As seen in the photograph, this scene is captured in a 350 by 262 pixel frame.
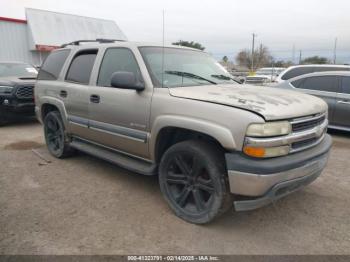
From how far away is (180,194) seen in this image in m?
3.33

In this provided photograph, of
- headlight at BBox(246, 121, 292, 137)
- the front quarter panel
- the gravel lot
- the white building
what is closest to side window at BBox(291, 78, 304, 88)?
the gravel lot

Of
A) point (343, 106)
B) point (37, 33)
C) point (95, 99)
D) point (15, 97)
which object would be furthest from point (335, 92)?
point (37, 33)

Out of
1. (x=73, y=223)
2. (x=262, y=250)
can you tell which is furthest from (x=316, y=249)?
(x=73, y=223)

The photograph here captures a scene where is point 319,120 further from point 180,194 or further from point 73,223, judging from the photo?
point 73,223

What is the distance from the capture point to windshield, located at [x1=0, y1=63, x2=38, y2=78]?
9.11m

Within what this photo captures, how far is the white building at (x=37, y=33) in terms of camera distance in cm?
2256

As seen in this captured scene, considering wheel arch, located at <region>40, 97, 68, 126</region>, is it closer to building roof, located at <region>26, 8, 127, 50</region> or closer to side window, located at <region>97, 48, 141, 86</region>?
side window, located at <region>97, 48, 141, 86</region>

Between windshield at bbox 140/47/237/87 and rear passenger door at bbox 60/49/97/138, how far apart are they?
1112mm

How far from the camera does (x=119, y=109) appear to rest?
3.78 m

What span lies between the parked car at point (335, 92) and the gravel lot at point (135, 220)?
2694mm

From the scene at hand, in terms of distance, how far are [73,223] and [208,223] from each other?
1401 millimetres

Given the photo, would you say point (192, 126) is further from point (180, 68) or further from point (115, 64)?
point (115, 64)

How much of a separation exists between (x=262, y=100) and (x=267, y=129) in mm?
447

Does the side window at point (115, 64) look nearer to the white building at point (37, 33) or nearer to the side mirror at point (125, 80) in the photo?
the side mirror at point (125, 80)
